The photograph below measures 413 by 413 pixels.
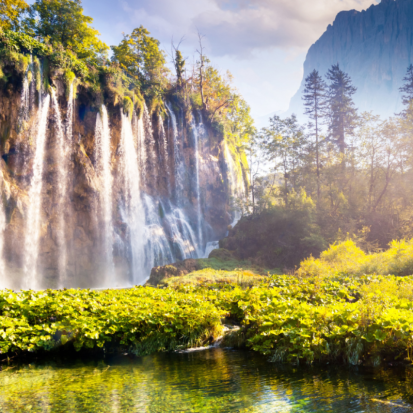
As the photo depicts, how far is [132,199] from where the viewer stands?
1030 inches

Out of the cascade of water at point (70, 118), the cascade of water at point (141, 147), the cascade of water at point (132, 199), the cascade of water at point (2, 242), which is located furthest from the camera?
the cascade of water at point (141, 147)

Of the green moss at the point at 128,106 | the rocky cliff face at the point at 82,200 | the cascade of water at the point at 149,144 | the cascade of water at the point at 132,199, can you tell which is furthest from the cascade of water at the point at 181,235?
the green moss at the point at 128,106

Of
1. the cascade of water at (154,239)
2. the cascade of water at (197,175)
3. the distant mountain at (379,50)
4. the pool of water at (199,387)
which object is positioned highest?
the distant mountain at (379,50)

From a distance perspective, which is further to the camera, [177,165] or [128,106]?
[177,165]

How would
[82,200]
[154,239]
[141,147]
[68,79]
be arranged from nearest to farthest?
[68,79] → [82,200] → [154,239] → [141,147]

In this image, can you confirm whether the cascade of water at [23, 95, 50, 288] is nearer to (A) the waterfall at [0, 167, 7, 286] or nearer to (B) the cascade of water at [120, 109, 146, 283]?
(A) the waterfall at [0, 167, 7, 286]

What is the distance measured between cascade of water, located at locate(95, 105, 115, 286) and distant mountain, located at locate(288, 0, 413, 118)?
150 m

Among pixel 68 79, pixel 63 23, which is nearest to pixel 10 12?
pixel 63 23

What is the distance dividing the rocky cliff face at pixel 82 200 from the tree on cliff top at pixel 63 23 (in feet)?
17.1

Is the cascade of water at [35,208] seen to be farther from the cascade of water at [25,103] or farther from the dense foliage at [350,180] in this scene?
the dense foliage at [350,180]

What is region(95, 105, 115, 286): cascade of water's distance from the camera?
23.3 m

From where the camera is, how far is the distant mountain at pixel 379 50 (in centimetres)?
16425

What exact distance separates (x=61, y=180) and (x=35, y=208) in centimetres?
250

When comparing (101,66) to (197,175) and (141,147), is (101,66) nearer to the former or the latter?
(141,147)
